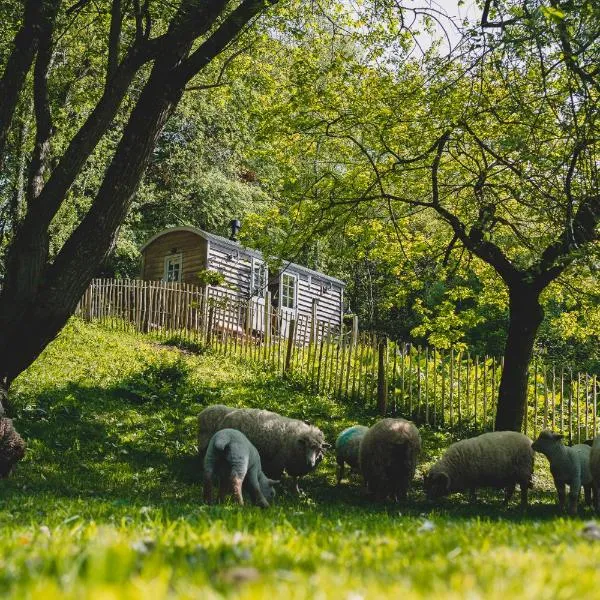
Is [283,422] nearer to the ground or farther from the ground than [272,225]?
nearer to the ground

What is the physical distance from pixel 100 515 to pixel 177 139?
119ft

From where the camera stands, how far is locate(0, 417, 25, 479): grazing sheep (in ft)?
32.6

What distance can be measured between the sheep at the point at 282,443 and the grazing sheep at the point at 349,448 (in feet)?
3.13

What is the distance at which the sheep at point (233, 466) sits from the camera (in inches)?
310

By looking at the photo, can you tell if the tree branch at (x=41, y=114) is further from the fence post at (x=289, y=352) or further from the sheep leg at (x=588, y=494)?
the sheep leg at (x=588, y=494)

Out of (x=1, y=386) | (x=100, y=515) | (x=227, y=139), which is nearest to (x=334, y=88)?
(x=1, y=386)

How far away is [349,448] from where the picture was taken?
11.5m

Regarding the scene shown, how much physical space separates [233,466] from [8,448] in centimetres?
388

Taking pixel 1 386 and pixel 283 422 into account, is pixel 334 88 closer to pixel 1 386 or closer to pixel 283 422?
pixel 283 422

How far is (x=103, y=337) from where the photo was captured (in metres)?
20.4

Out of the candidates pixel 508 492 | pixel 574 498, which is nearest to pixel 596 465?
pixel 574 498

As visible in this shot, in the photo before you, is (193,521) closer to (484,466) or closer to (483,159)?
(484,466)

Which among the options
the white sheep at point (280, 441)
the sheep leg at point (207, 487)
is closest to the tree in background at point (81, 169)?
the white sheep at point (280, 441)

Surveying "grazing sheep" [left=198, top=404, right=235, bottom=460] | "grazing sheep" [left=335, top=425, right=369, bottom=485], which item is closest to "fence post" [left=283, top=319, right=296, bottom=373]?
"grazing sheep" [left=335, top=425, right=369, bottom=485]
